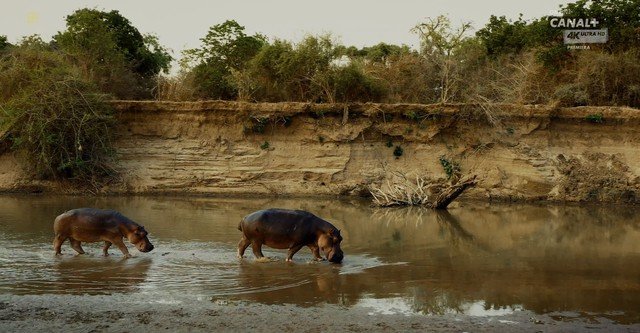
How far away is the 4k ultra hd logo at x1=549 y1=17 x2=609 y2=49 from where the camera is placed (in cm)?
3092

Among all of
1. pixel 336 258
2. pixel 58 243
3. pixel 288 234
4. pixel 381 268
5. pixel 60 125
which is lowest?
pixel 381 268

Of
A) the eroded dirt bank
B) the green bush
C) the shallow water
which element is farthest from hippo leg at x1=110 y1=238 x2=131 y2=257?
the eroded dirt bank

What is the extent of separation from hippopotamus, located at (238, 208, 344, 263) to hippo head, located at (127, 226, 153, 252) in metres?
1.70

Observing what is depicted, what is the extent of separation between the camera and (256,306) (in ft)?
30.0

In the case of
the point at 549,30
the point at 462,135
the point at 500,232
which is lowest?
the point at 500,232

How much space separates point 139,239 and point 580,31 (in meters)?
23.6

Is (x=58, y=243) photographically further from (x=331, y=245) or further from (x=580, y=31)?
(x=580, y=31)

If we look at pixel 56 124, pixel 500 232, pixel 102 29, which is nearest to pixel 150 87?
pixel 102 29

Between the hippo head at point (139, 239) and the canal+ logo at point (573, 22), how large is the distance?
2347 centimetres

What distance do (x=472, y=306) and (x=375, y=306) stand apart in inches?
47.2

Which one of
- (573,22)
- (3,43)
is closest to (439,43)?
(573,22)

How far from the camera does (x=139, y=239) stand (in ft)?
42.9

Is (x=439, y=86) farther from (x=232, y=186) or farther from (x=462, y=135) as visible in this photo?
(x=232, y=186)

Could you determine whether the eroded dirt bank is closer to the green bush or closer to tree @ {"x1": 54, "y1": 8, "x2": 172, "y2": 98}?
the green bush
